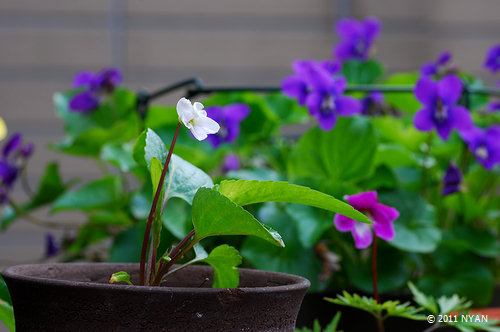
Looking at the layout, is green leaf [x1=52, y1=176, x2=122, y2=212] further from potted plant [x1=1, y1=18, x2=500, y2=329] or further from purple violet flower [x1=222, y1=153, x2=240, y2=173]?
purple violet flower [x1=222, y1=153, x2=240, y2=173]

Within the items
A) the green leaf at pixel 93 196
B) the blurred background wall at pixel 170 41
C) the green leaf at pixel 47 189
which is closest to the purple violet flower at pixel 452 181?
the green leaf at pixel 93 196

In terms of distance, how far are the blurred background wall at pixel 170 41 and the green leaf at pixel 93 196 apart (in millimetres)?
1600

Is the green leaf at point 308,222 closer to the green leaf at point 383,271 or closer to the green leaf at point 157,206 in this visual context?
the green leaf at point 383,271

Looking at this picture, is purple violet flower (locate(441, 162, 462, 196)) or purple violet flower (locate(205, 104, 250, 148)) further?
purple violet flower (locate(205, 104, 250, 148))

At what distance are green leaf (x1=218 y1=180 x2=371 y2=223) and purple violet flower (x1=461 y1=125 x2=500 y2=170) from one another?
0.55m

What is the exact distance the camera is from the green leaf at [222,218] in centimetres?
33

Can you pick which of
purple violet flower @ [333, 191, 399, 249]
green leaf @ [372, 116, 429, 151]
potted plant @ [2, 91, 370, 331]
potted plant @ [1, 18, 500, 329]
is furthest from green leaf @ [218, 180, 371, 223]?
green leaf @ [372, 116, 429, 151]

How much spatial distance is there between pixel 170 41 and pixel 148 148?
2.35m

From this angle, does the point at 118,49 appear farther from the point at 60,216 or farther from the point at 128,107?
the point at 128,107

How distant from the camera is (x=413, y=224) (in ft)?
2.69

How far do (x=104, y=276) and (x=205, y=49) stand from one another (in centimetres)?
234

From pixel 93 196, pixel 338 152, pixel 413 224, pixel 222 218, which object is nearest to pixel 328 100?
pixel 338 152

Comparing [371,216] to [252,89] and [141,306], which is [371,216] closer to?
[141,306]

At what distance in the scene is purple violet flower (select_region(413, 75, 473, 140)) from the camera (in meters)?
0.80
